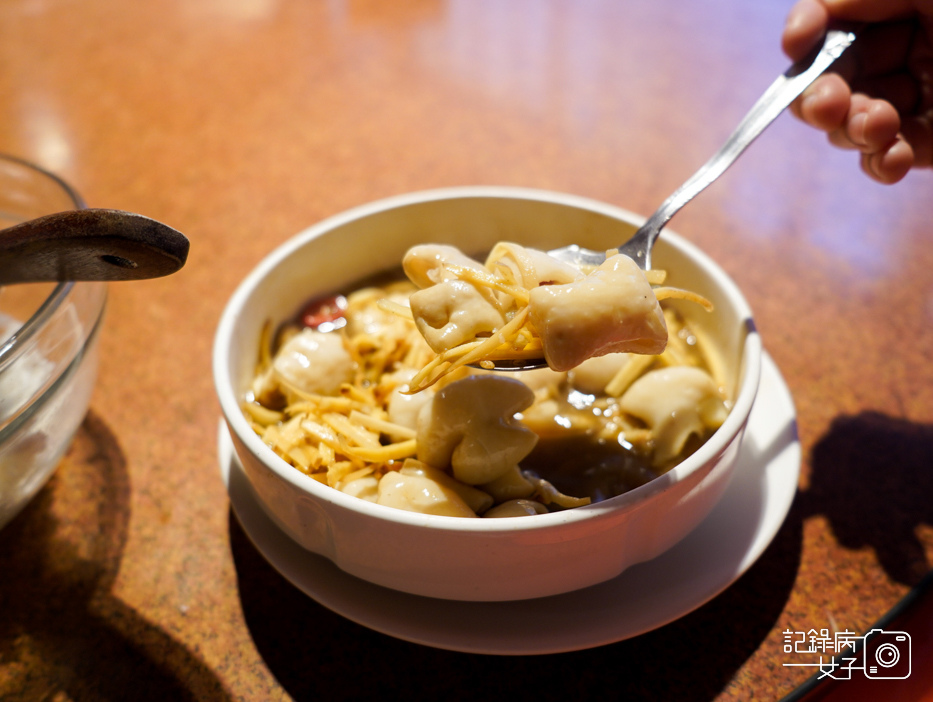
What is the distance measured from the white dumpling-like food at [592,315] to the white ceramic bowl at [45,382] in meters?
0.46

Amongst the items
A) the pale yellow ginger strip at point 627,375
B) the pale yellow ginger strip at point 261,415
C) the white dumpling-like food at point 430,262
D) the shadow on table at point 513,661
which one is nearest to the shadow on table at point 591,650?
the shadow on table at point 513,661

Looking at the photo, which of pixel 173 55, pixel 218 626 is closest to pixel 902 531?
pixel 218 626

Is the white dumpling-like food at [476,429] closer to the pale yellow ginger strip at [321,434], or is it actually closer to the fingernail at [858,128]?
the pale yellow ginger strip at [321,434]

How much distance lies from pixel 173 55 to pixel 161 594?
1.48m

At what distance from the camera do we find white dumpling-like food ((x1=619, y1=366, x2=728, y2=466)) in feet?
2.41

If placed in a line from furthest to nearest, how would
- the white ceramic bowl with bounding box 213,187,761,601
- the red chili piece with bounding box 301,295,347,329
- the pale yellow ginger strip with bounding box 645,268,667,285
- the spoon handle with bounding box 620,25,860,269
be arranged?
1. the red chili piece with bounding box 301,295,347,329
2. the spoon handle with bounding box 620,25,860,269
3. the pale yellow ginger strip with bounding box 645,268,667,285
4. the white ceramic bowl with bounding box 213,187,761,601

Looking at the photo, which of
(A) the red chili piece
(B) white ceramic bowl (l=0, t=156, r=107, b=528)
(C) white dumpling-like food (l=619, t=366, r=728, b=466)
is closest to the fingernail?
(C) white dumpling-like food (l=619, t=366, r=728, b=466)

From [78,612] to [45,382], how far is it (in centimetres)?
23

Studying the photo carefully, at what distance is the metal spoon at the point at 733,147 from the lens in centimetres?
74

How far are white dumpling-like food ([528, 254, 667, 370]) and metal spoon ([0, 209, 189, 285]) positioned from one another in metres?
0.30

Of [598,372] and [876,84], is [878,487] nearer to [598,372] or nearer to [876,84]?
[598,372]

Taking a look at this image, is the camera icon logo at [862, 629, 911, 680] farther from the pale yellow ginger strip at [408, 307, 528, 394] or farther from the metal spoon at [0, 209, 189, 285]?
the metal spoon at [0, 209, 189, 285]

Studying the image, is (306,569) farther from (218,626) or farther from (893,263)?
(893,263)

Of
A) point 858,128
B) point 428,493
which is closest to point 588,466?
point 428,493
